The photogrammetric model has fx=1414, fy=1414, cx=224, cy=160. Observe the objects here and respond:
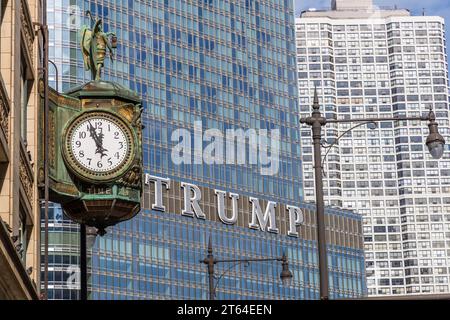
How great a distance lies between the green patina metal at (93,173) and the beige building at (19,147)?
486 millimetres

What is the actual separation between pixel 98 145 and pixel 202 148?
402 feet

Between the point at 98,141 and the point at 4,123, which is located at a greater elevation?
the point at 98,141

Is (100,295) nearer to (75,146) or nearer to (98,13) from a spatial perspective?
(98,13)

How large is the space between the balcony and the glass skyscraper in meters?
105

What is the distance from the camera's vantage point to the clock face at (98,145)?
25375mm

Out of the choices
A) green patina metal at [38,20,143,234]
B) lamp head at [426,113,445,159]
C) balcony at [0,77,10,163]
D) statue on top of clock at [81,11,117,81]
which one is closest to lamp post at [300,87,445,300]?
lamp head at [426,113,445,159]

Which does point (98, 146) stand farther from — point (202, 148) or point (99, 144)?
point (202, 148)

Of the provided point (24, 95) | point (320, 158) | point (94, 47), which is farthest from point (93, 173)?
point (320, 158)

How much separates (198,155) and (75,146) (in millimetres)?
121985

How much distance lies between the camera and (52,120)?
25781mm

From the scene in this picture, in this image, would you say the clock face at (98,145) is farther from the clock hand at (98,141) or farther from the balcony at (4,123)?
the balcony at (4,123)

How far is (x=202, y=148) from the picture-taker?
485 ft
